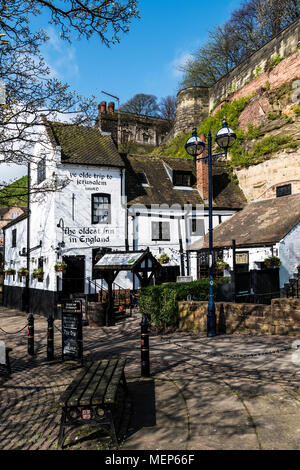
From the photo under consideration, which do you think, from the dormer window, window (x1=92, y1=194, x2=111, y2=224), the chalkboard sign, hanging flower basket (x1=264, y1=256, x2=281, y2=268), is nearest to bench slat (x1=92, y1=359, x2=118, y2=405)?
the chalkboard sign

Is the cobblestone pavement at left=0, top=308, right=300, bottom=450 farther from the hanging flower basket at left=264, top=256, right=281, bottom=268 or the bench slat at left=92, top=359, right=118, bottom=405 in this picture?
the hanging flower basket at left=264, top=256, right=281, bottom=268

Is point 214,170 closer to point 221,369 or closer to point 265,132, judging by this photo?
point 265,132

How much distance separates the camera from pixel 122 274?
20.0 meters

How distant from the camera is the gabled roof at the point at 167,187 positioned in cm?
2225

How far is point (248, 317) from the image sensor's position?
1089 centimetres

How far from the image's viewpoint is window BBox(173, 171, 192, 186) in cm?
2464

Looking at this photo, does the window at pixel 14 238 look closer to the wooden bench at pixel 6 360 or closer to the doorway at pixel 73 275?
the doorway at pixel 73 275

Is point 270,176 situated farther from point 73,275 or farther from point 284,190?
point 73,275

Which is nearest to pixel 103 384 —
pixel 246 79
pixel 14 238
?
pixel 14 238

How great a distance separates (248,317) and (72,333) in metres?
5.53

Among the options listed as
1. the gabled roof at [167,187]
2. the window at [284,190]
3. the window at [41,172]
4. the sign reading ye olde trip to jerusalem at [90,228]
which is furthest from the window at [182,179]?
the window at [41,172]

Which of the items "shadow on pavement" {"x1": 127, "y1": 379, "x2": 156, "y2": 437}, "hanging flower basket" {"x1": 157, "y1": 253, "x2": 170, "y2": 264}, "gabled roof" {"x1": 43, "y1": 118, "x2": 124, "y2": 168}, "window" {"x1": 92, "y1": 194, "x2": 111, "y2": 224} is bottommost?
"shadow on pavement" {"x1": 127, "y1": 379, "x2": 156, "y2": 437}

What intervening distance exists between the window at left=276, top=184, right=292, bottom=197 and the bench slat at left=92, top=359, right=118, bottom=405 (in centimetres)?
2020
